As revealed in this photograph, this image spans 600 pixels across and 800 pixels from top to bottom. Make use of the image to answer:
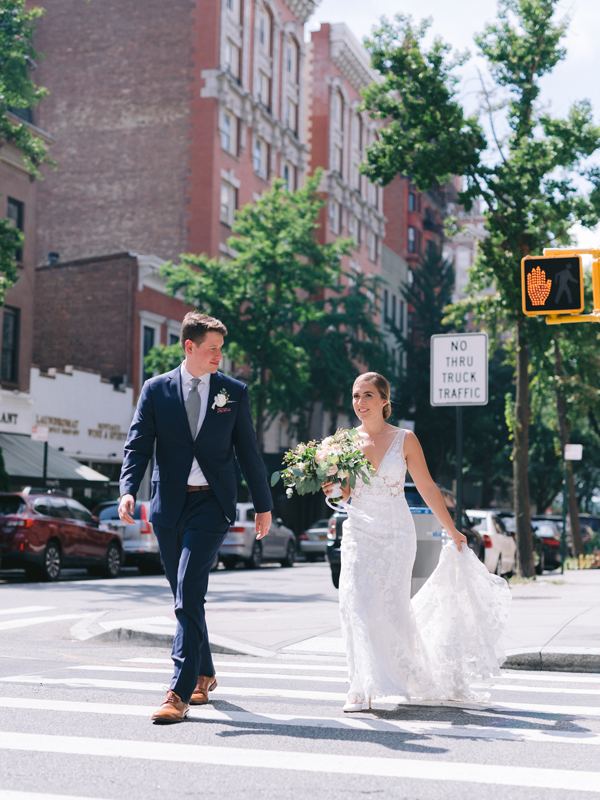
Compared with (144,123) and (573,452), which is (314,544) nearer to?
(573,452)

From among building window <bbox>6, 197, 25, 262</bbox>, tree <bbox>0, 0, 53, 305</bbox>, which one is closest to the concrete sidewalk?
tree <bbox>0, 0, 53, 305</bbox>

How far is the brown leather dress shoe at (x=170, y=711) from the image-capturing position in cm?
530

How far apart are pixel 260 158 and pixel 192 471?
41415mm

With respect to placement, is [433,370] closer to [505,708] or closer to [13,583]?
[505,708]

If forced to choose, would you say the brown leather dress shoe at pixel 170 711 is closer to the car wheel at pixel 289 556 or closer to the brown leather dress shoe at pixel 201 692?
the brown leather dress shoe at pixel 201 692

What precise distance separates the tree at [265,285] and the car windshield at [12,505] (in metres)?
14.1

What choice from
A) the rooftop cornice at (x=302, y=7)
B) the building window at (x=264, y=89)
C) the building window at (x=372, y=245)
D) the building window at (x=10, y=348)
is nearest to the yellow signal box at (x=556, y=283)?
the building window at (x=10, y=348)

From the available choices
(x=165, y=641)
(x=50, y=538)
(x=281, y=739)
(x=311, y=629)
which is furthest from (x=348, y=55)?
(x=281, y=739)

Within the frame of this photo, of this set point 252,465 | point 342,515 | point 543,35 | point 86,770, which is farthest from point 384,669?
point 543,35

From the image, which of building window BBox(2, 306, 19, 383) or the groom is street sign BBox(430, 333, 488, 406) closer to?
the groom

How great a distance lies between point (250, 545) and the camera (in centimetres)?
2480

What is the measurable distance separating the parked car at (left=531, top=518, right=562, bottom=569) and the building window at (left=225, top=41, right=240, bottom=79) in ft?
73.7

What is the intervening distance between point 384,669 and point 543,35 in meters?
16.2

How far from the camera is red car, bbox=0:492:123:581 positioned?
713 inches
